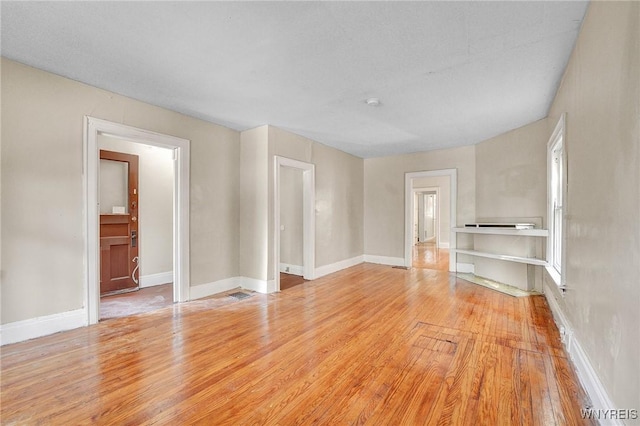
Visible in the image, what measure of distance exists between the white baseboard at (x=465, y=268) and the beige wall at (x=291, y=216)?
3.15 metres

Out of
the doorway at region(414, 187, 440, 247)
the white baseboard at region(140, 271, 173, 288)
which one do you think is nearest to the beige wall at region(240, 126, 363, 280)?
the white baseboard at region(140, 271, 173, 288)

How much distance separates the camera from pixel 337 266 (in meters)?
6.02

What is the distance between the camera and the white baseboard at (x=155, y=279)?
4719mm

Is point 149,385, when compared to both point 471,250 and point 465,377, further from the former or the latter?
point 471,250

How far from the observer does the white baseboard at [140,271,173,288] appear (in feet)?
15.5

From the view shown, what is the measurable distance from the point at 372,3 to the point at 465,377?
2655mm

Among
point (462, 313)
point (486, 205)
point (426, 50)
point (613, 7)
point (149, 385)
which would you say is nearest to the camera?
point (613, 7)

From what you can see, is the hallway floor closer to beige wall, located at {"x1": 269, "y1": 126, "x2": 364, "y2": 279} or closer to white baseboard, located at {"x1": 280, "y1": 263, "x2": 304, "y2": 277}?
beige wall, located at {"x1": 269, "y1": 126, "x2": 364, "y2": 279}

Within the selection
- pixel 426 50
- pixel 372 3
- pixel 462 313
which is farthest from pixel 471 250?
pixel 372 3

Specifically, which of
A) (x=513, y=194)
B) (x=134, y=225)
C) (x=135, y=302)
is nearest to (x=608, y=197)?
(x=513, y=194)

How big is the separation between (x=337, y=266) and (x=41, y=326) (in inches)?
176

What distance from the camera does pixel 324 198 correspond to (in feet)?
18.7

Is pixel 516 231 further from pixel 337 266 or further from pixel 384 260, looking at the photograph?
pixel 337 266
